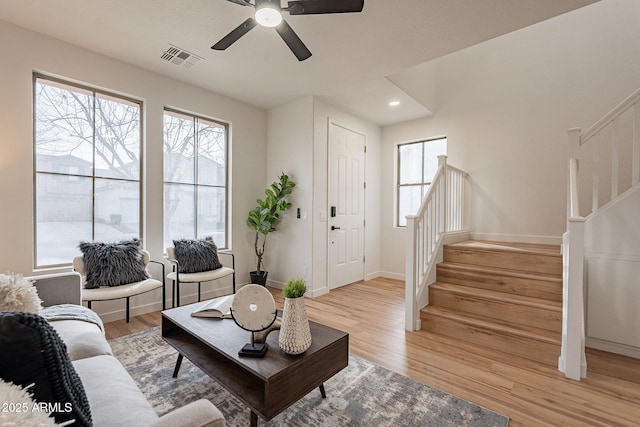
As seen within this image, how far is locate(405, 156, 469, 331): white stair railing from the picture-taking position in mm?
2961

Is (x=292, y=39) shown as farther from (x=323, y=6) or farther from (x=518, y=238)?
(x=518, y=238)

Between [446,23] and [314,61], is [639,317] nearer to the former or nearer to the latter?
[446,23]

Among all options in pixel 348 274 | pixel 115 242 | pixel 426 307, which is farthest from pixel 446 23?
pixel 115 242

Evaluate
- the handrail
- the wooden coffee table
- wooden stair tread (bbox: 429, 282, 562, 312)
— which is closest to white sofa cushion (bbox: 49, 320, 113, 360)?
the wooden coffee table

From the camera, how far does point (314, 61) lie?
3119 mm

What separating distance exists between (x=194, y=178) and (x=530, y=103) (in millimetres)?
4695

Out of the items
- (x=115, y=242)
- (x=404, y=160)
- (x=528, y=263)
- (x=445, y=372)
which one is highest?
(x=404, y=160)

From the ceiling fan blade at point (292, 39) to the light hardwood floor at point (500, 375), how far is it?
8.19 ft

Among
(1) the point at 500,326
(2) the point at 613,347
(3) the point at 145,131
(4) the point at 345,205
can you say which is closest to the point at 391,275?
(4) the point at 345,205

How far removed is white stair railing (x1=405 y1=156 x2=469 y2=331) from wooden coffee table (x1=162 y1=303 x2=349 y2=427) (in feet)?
4.72

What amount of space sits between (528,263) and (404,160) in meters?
2.74

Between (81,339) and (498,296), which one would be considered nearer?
(81,339)

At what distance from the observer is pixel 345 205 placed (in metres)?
4.59

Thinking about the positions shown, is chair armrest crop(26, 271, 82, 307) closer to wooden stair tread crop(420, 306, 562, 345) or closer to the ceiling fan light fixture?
the ceiling fan light fixture
